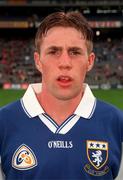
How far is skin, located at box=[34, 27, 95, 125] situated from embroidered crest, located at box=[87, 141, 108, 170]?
0.28 m

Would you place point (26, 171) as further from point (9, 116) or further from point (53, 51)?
point (53, 51)

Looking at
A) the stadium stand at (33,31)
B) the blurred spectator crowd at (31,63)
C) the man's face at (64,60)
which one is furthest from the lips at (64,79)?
the stadium stand at (33,31)

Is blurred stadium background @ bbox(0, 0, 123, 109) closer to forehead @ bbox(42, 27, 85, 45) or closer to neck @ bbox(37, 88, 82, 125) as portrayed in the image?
neck @ bbox(37, 88, 82, 125)

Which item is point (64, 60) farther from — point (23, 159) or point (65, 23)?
point (23, 159)

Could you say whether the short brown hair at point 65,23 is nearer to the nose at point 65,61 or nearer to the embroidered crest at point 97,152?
the nose at point 65,61

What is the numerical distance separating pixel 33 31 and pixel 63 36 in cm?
3815

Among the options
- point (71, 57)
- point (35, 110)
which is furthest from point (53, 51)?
point (35, 110)

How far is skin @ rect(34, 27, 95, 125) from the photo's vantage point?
2357 mm

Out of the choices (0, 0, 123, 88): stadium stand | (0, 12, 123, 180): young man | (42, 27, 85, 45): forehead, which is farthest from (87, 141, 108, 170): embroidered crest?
(0, 0, 123, 88): stadium stand

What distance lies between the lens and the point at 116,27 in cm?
3872

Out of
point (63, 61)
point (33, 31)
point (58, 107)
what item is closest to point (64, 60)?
point (63, 61)

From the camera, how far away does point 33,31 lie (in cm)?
4009

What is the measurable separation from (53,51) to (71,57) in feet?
0.33

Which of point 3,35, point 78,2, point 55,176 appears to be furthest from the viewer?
point 3,35
